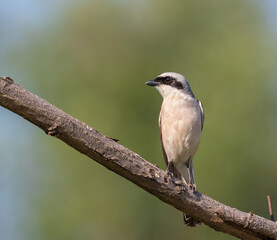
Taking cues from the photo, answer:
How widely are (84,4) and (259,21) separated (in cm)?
555

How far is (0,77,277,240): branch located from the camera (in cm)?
425

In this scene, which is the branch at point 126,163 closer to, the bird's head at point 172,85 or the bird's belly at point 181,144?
the bird's belly at point 181,144

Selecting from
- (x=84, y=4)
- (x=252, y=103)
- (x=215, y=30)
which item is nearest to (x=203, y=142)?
(x=252, y=103)

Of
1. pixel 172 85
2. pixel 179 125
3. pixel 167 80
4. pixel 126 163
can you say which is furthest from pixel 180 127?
pixel 126 163

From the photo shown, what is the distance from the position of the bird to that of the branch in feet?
4.52

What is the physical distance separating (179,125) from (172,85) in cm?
85

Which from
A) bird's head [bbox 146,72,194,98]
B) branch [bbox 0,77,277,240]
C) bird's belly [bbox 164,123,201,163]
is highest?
bird's head [bbox 146,72,194,98]

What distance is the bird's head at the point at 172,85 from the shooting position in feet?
23.9

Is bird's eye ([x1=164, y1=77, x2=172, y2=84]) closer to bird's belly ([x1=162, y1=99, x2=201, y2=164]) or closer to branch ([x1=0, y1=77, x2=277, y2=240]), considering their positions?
bird's belly ([x1=162, y1=99, x2=201, y2=164])

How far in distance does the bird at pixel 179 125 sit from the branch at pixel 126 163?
54.2 inches

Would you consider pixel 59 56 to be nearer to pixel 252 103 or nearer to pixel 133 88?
pixel 133 88

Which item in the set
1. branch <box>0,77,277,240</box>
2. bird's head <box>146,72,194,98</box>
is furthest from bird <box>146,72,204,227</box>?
branch <box>0,77,277,240</box>

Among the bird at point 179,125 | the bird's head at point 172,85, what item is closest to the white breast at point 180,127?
the bird at point 179,125

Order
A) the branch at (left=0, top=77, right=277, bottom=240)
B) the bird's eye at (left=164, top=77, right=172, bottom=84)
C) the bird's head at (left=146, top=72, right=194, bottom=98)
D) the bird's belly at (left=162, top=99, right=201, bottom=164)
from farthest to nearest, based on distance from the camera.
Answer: the bird's eye at (left=164, top=77, right=172, bottom=84), the bird's head at (left=146, top=72, right=194, bottom=98), the bird's belly at (left=162, top=99, right=201, bottom=164), the branch at (left=0, top=77, right=277, bottom=240)
